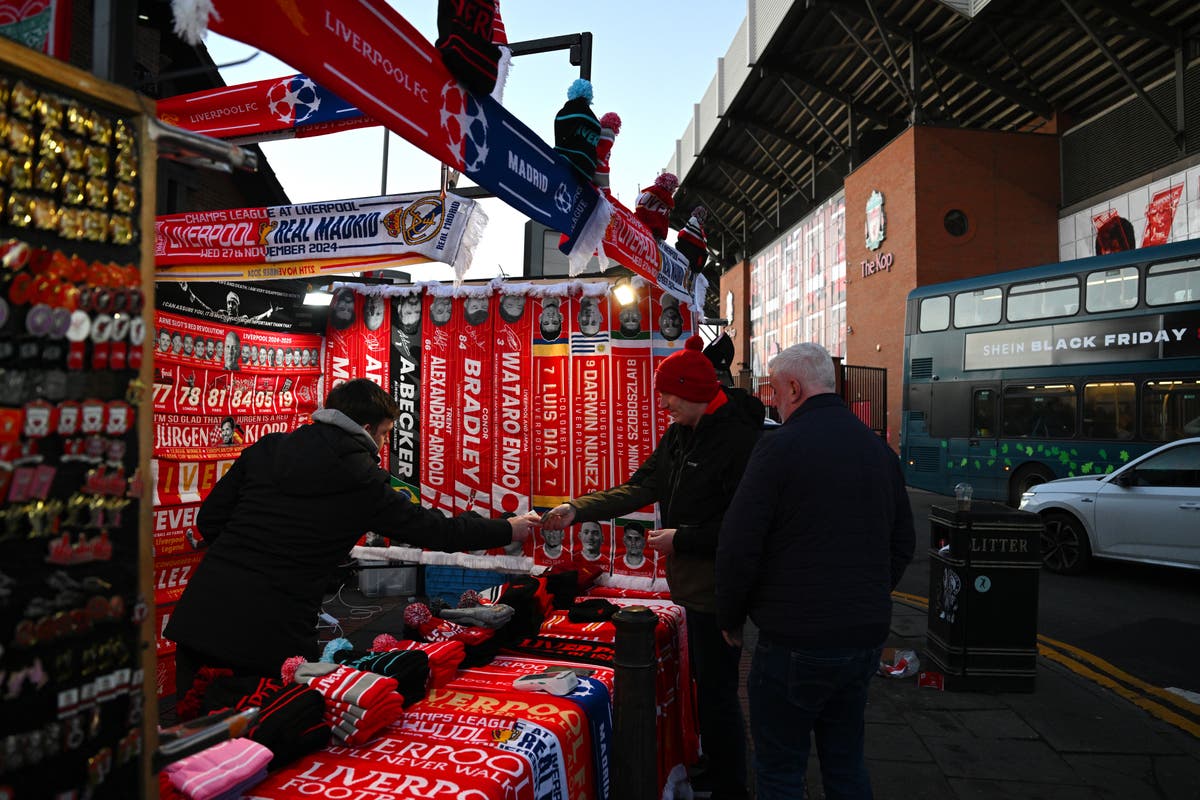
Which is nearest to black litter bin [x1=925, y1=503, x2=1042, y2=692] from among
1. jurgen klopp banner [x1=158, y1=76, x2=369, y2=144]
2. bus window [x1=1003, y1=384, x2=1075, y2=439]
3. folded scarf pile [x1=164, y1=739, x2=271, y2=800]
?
folded scarf pile [x1=164, y1=739, x2=271, y2=800]

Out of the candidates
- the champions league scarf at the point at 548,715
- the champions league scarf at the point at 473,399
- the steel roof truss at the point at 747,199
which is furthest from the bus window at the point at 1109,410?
the steel roof truss at the point at 747,199

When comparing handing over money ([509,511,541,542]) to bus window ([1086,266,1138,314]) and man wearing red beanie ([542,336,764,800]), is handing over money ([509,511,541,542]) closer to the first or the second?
man wearing red beanie ([542,336,764,800])

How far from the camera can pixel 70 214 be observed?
119cm

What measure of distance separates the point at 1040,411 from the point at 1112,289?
7.67 ft

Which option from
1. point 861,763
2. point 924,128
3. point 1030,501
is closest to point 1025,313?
point 1030,501

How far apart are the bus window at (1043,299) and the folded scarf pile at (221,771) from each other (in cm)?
1428

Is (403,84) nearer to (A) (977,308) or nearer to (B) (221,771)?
(B) (221,771)

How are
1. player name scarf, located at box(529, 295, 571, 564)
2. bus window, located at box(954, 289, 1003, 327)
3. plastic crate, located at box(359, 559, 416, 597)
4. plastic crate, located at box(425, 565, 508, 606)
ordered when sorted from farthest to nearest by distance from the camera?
bus window, located at box(954, 289, 1003, 327)
plastic crate, located at box(359, 559, 416, 597)
plastic crate, located at box(425, 565, 508, 606)
player name scarf, located at box(529, 295, 571, 564)

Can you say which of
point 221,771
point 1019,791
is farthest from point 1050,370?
point 221,771

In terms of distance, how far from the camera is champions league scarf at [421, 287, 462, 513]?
19.1 feet

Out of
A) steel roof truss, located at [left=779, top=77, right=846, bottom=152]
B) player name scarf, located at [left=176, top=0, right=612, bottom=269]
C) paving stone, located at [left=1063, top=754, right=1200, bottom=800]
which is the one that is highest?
steel roof truss, located at [left=779, top=77, right=846, bottom=152]

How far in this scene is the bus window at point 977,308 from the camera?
14.2 metres

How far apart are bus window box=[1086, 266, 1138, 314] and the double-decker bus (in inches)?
0.7

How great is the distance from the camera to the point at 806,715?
2.45 metres
